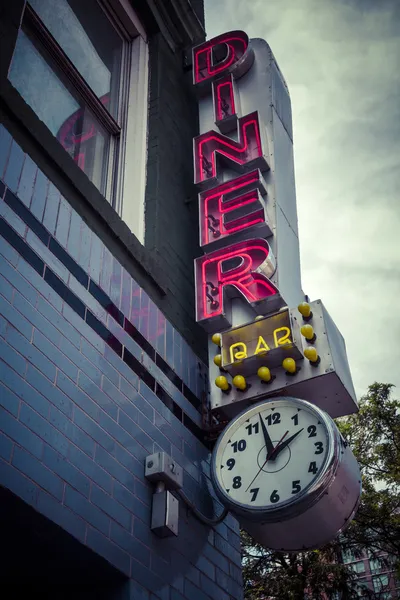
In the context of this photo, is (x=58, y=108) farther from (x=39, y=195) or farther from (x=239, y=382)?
(x=239, y=382)

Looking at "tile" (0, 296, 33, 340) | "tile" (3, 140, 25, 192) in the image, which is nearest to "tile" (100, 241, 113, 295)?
"tile" (3, 140, 25, 192)

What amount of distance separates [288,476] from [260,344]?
136 cm

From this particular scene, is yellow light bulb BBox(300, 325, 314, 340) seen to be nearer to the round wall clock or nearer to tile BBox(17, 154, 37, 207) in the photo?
the round wall clock

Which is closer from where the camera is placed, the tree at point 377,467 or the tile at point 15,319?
the tile at point 15,319

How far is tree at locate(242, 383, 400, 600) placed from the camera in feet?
46.7

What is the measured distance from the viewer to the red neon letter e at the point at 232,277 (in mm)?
6772

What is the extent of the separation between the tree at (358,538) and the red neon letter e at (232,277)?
896 cm

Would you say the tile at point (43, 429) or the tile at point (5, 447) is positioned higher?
the tile at point (43, 429)

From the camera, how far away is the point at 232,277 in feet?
22.9

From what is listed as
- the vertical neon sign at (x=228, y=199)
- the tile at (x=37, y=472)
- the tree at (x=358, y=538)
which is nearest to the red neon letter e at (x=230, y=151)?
the vertical neon sign at (x=228, y=199)

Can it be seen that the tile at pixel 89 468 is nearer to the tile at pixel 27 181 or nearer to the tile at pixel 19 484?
the tile at pixel 19 484

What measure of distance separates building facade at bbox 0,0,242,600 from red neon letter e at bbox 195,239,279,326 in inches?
10.5

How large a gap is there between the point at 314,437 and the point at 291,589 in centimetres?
1020

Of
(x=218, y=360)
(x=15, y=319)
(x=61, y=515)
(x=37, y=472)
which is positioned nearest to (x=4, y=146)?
(x=15, y=319)
